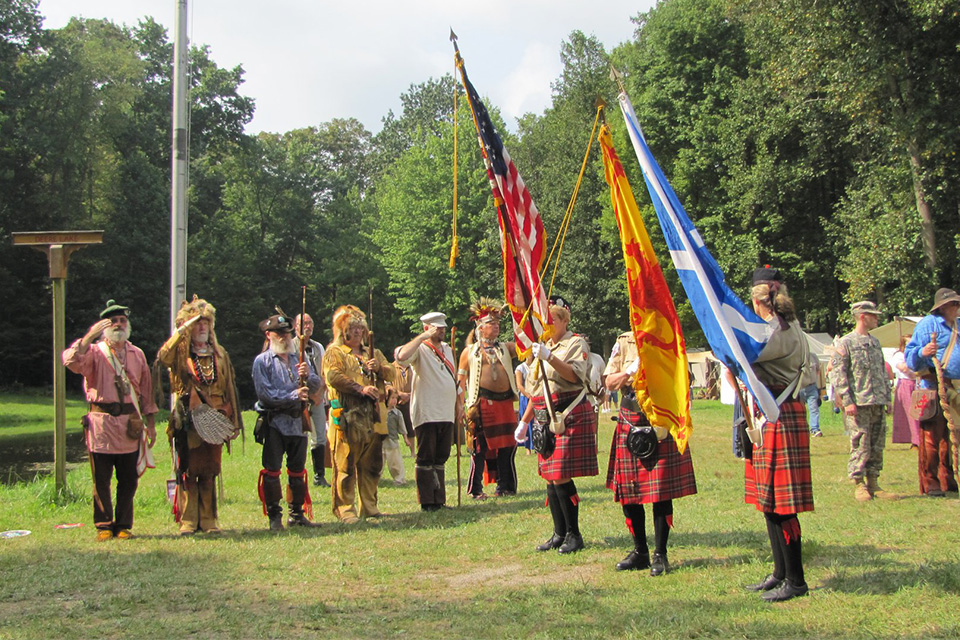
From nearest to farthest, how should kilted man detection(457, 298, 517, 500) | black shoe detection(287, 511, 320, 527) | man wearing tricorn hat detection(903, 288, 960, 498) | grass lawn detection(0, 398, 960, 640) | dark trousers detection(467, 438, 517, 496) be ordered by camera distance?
1. grass lawn detection(0, 398, 960, 640)
2. black shoe detection(287, 511, 320, 527)
3. man wearing tricorn hat detection(903, 288, 960, 498)
4. kilted man detection(457, 298, 517, 500)
5. dark trousers detection(467, 438, 517, 496)

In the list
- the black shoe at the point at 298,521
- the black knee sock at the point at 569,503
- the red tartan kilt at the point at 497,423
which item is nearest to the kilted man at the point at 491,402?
the red tartan kilt at the point at 497,423

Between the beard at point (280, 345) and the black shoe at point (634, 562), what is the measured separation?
414 centimetres

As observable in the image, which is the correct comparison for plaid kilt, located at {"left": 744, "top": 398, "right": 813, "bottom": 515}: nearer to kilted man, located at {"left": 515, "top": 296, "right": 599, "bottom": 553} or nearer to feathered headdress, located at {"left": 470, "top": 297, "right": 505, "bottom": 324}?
kilted man, located at {"left": 515, "top": 296, "right": 599, "bottom": 553}

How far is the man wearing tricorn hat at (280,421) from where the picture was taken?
28.6 feet

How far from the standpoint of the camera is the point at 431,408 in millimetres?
9594

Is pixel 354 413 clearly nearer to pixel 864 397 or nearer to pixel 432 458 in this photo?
pixel 432 458

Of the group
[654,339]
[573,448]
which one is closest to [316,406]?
[573,448]

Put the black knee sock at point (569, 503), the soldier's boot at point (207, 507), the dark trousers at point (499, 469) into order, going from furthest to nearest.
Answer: the dark trousers at point (499, 469)
the soldier's boot at point (207, 507)
the black knee sock at point (569, 503)

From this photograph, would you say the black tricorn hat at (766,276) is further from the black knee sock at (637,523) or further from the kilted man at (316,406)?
the kilted man at (316,406)

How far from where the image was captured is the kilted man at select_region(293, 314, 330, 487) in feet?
31.7

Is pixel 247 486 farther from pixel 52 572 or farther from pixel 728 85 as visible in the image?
pixel 728 85

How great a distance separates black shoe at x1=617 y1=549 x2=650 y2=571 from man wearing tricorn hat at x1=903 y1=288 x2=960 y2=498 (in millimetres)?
4350

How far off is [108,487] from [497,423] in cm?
426

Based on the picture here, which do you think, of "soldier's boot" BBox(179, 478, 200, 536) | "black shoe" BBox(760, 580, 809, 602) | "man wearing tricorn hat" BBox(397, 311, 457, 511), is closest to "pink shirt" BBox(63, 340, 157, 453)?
"soldier's boot" BBox(179, 478, 200, 536)
